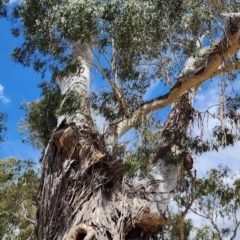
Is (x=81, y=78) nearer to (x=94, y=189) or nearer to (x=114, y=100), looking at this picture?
(x=114, y=100)

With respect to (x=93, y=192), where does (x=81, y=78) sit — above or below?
above

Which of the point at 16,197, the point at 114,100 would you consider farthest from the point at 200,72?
the point at 16,197

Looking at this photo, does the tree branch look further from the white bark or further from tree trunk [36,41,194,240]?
the white bark

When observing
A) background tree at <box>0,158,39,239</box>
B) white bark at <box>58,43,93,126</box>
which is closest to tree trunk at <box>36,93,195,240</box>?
white bark at <box>58,43,93,126</box>

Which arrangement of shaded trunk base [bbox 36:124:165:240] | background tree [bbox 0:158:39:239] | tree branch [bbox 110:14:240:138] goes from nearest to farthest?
1. tree branch [bbox 110:14:240:138]
2. shaded trunk base [bbox 36:124:165:240]
3. background tree [bbox 0:158:39:239]

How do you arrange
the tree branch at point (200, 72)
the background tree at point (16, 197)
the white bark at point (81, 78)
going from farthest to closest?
the background tree at point (16, 197), the white bark at point (81, 78), the tree branch at point (200, 72)

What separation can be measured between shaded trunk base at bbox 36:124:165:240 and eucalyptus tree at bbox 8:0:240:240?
0.05 ft

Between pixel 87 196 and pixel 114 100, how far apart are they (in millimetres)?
2048

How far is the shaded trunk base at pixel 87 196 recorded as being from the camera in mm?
6035

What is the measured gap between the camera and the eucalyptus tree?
6199mm

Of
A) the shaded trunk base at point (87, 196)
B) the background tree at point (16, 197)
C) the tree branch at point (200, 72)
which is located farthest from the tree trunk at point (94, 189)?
the background tree at point (16, 197)

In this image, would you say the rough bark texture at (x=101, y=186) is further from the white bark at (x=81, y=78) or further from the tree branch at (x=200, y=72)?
the white bark at (x=81, y=78)

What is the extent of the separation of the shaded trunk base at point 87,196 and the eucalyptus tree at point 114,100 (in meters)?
0.01

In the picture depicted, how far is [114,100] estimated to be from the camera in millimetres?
7746
